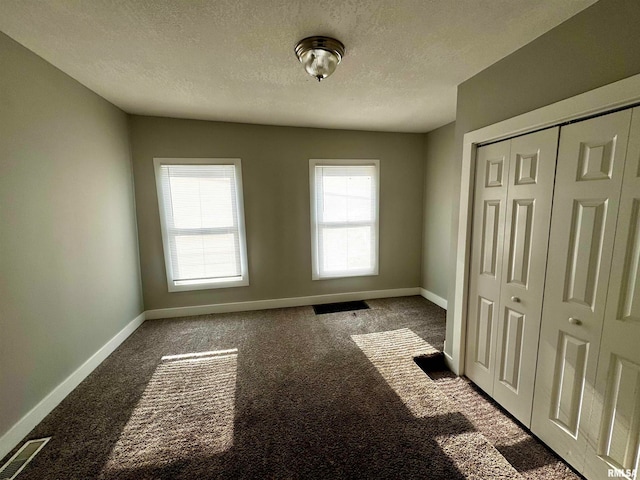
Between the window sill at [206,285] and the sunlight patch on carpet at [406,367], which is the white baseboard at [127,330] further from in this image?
the sunlight patch on carpet at [406,367]

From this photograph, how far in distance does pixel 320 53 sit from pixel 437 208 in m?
2.76

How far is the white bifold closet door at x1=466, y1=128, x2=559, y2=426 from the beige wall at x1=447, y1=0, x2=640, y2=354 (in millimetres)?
219

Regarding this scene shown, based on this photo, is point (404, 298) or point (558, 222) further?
point (404, 298)

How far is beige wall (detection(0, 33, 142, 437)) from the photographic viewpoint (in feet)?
5.14

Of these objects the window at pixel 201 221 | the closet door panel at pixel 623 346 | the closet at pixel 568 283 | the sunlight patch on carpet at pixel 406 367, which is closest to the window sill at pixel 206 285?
the window at pixel 201 221

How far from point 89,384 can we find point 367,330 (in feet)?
8.66

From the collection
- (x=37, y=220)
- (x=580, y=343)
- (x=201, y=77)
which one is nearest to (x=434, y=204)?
(x=580, y=343)

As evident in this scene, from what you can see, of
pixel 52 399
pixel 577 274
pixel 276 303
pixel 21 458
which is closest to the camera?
pixel 577 274

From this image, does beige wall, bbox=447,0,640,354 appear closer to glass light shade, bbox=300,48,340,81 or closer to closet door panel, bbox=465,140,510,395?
closet door panel, bbox=465,140,510,395

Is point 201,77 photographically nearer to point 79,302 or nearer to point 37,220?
point 37,220

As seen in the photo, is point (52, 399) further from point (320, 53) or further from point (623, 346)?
point (623, 346)

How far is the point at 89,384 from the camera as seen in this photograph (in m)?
2.08

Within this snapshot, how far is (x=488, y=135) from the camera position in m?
1.79

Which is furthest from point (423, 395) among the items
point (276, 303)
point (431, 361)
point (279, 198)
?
point (279, 198)
